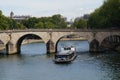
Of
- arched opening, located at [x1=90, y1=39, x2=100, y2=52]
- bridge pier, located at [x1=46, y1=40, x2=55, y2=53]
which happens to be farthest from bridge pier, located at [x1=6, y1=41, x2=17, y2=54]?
arched opening, located at [x1=90, y1=39, x2=100, y2=52]

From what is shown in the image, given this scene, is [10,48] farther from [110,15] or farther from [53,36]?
[110,15]

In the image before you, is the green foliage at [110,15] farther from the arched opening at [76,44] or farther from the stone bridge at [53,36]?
the arched opening at [76,44]

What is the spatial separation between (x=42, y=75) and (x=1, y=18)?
6570 centimetres

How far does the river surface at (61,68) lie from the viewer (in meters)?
66.8

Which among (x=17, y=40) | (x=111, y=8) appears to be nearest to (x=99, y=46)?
(x=111, y=8)

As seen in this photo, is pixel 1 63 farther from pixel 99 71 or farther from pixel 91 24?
pixel 91 24

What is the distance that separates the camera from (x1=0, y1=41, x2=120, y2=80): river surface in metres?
66.8

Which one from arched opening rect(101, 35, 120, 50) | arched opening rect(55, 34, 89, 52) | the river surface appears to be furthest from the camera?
arched opening rect(55, 34, 89, 52)

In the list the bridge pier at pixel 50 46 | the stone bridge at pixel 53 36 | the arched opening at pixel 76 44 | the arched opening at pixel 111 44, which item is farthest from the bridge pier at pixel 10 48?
the arched opening at pixel 111 44

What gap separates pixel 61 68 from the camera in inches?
2965

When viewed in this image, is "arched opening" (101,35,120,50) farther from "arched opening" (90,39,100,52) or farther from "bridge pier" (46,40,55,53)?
"bridge pier" (46,40,55,53)

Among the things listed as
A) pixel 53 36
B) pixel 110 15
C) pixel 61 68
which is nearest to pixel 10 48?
pixel 53 36

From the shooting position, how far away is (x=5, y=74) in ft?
231

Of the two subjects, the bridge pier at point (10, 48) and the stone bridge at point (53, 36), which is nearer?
the stone bridge at point (53, 36)
